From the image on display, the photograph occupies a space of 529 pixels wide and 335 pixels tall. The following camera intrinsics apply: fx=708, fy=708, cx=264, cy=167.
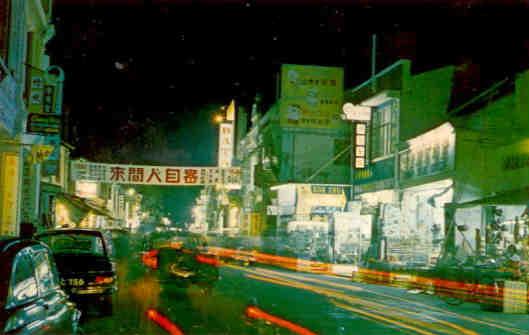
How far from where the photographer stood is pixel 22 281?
21.7ft

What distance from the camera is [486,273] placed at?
65.0 ft

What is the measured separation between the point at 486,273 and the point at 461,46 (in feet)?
51.7

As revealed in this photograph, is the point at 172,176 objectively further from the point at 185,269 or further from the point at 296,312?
the point at 296,312

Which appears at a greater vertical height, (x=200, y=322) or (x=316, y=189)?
(x=316, y=189)

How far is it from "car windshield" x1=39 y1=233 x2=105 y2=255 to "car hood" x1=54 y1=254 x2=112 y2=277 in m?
0.59

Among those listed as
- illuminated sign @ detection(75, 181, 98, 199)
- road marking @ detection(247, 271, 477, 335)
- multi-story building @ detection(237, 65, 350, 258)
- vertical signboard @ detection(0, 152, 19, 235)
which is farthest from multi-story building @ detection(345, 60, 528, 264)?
illuminated sign @ detection(75, 181, 98, 199)

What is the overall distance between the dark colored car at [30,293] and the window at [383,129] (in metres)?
27.8

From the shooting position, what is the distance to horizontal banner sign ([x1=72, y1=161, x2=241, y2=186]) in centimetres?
3650

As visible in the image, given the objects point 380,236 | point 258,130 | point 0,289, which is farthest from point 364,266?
point 258,130

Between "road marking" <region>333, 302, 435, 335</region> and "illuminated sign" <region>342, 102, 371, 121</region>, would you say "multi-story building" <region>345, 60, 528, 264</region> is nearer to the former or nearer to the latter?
"illuminated sign" <region>342, 102, 371, 121</region>

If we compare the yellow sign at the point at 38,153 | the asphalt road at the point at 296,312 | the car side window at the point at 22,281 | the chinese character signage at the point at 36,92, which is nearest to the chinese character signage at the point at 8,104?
the chinese character signage at the point at 36,92

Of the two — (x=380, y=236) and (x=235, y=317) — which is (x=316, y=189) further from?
(x=235, y=317)

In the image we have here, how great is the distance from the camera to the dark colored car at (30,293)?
609 cm

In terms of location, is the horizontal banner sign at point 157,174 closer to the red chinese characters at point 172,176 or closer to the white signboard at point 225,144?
the red chinese characters at point 172,176
